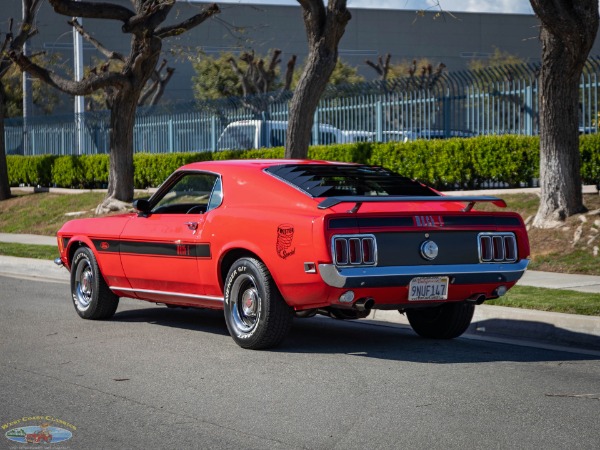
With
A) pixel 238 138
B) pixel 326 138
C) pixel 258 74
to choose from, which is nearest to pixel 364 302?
pixel 326 138

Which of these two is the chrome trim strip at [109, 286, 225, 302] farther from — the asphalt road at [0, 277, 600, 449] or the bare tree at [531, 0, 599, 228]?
the bare tree at [531, 0, 599, 228]

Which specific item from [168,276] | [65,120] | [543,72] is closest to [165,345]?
[168,276]

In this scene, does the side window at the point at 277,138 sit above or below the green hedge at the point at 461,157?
above

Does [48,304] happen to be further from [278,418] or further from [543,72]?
→ [543,72]

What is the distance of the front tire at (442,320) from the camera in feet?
31.5

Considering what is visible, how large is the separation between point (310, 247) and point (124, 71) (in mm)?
18506

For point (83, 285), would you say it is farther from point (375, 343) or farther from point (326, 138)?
point (326, 138)

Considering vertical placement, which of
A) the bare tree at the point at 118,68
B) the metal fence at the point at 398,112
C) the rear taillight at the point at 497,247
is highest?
the bare tree at the point at 118,68

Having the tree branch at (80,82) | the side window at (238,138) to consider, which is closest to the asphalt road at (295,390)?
the tree branch at (80,82)

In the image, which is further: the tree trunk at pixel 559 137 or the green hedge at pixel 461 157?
→ the green hedge at pixel 461 157

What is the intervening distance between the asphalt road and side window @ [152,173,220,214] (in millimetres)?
1161

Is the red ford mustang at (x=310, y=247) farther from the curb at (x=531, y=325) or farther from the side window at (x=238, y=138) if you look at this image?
the side window at (x=238, y=138)

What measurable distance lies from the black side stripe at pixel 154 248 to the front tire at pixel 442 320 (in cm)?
198

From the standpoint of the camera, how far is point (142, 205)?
10352mm
